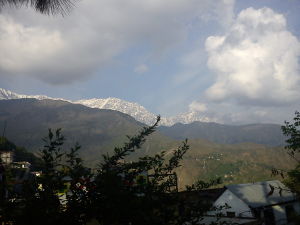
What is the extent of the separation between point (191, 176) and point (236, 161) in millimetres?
29089

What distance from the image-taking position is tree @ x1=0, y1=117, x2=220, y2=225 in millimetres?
3373

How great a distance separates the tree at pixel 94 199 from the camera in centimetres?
337

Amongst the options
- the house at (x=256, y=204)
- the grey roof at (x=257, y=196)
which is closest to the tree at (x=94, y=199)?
the house at (x=256, y=204)

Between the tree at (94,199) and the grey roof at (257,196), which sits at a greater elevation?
the tree at (94,199)

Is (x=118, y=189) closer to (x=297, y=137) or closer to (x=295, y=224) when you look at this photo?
(x=295, y=224)

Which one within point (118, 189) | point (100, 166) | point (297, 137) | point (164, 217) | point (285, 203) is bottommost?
point (285, 203)

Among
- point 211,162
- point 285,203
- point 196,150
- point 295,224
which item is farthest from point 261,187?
point 196,150

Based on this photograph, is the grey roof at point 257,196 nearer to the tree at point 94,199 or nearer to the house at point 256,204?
the house at point 256,204

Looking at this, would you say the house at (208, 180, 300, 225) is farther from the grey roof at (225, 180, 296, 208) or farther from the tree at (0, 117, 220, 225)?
the tree at (0, 117, 220, 225)

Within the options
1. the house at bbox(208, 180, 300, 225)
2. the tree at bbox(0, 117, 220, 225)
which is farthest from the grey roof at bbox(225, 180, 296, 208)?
the tree at bbox(0, 117, 220, 225)

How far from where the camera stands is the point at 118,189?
134 inches

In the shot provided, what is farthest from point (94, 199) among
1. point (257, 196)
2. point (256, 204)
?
point (257, 196)

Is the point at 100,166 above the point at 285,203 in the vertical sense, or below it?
above

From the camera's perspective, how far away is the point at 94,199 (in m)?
3.62
